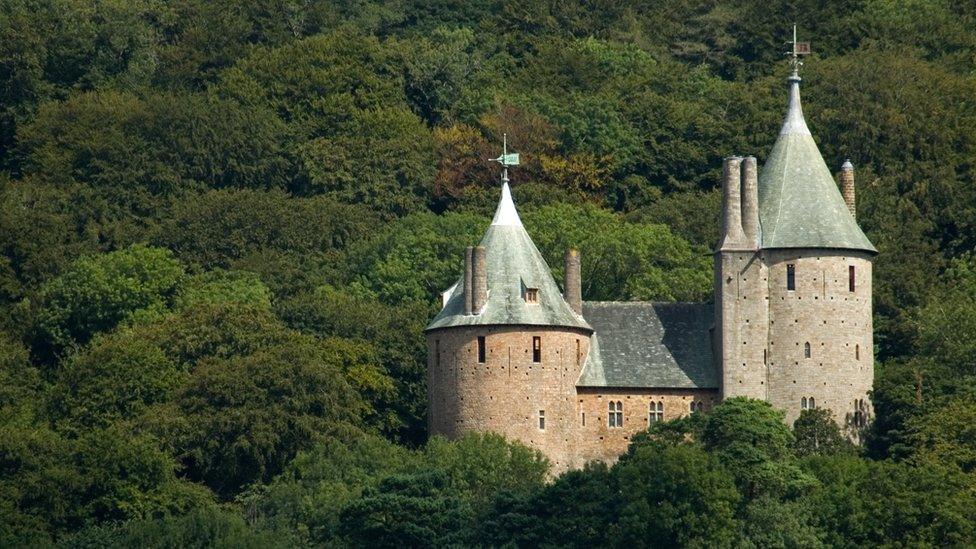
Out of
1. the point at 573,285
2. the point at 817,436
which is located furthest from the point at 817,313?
the point at 573,285

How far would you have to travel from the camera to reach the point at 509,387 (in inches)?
3418

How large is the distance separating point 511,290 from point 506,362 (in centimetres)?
258

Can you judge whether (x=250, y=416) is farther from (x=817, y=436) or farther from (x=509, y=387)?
(x=817, y=436)

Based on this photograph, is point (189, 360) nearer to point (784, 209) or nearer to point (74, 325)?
point (74, 325)

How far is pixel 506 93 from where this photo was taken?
12644 centimetres

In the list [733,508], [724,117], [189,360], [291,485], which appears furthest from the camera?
[724,117]

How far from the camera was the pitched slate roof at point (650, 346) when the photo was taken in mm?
88375

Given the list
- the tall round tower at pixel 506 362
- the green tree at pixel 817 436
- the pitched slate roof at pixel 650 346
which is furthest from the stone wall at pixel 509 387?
the green tree at pixel 817 436

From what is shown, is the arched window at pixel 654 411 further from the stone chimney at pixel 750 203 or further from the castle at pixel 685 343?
→ the stone chimney at pixel 750 203

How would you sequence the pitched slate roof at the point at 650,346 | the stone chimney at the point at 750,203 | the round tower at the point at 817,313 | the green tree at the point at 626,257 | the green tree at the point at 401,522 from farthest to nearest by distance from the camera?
the green tree at the point at 626,257, the pitched slate roof at the point at 650,346, the stone chimney at the point at 750,203, the round tower at the point at 817,313, the green tree at the point at 401,522

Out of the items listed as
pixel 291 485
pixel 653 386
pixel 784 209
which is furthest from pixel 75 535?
pixel 784 209

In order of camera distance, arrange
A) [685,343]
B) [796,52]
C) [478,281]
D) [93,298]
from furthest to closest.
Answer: [93,298]
[796,52]
[685,343]
[478,281]

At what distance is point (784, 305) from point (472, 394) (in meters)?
10.1

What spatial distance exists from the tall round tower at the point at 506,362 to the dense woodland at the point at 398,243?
148 centimetres
